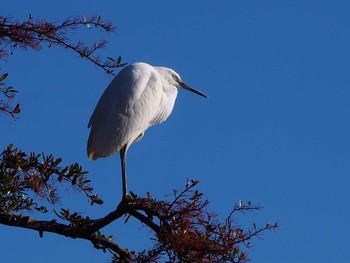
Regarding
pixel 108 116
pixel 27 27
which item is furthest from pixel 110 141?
pixel 27 27

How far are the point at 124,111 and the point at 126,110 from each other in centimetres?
3

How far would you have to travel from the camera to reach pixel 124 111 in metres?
5.46

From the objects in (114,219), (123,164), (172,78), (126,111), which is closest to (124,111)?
(126,111)

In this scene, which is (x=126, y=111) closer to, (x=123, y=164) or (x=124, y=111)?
(x=124, y=111)

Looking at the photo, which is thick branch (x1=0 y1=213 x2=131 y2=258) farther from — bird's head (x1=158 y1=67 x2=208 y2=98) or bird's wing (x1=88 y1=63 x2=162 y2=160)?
bird's head (x1=158 y1=67 x2=208 y2=98)

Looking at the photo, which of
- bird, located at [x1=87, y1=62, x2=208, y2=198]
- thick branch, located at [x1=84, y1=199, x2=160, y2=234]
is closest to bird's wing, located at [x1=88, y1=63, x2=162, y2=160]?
bird, located at [x1=87, y1=62, x2=208, y2=198]

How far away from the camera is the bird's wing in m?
5.27

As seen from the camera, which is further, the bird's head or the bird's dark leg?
the bird's head

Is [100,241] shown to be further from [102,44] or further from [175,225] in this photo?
[102,44]

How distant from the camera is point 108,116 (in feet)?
17.7

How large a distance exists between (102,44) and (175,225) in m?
1.03

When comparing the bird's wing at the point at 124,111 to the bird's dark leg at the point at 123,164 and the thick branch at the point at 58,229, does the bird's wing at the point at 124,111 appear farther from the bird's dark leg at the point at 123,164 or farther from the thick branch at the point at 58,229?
the thick branch at the point at 58,229

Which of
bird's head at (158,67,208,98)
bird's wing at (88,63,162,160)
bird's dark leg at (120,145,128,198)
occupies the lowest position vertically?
bird's dark leg at (120,145,128,198)

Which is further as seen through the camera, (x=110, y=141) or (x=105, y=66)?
(x=110, y=141)
